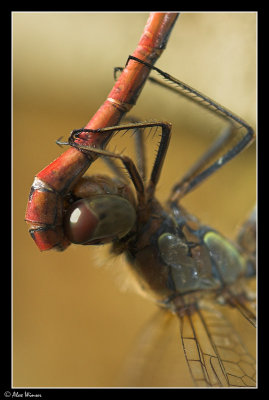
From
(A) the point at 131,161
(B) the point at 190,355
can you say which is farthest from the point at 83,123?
(B) the point at 190,355

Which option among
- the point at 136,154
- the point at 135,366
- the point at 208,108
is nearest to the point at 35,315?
the point at 135,366

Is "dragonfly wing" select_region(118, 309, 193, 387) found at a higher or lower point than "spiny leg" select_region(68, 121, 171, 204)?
lower

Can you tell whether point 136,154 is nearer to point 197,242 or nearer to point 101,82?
point 197,242

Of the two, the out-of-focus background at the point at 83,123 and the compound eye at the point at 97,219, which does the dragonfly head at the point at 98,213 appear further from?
the out-of-focus background at the point at 83,123

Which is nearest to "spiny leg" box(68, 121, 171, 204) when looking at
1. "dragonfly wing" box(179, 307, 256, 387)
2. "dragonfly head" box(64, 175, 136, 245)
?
"dragonfly head" box(64, 175, 136, 245)

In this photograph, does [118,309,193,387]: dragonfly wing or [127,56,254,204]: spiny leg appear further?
[118,309,193,387]: dragonfly wing

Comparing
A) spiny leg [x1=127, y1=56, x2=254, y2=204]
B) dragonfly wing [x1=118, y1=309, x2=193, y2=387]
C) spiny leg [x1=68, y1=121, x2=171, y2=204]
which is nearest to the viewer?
spiny leg [x1=68, y1=121, x2=171, y2=204]

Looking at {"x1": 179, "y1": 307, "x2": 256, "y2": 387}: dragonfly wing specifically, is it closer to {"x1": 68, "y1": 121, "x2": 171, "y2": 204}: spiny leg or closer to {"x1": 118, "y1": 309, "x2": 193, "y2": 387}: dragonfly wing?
{"x1": 118, "y1": 309, "x2": 193, "y2": 387}: dragonfly wing
